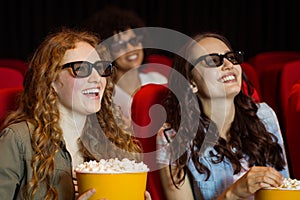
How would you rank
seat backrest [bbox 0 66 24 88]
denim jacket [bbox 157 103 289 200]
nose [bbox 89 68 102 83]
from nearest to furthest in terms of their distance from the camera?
nose [bbox 89 68 102 83], denim jacket [bbox 157 103 289 200], seat backrest [bbox 0 66 24 88]

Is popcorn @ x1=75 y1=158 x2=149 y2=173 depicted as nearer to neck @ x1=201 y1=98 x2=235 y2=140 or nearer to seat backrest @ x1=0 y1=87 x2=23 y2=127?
seat backrest @ x1=0 y1=87 x2=23 y2=127

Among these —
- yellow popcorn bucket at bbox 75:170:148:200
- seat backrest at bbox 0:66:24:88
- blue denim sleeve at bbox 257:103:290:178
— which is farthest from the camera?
seat backrest at bbox 0:66:24:88

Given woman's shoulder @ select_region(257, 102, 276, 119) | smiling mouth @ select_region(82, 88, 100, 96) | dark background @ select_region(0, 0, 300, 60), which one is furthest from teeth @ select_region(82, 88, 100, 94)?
dark background @ select_region(0, 0, 300, 60)

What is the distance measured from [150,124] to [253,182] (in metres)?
0.42

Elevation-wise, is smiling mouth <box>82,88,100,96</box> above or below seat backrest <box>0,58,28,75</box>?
above

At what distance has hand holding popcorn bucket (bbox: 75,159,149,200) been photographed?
1.63 metres

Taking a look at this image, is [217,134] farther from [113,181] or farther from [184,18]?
Result: [184,18]

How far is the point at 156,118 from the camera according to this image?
220 centimetres

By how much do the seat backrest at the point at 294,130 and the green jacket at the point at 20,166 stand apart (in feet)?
2.59

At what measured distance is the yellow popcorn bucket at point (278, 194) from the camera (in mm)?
1690

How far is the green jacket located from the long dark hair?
1.20 feet

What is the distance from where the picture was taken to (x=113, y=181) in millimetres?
1632

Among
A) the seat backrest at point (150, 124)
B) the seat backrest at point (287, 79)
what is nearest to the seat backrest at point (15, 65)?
the seat backrest at point (287, 79)

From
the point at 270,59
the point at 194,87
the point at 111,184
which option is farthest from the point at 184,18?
A: the point at 111,184
